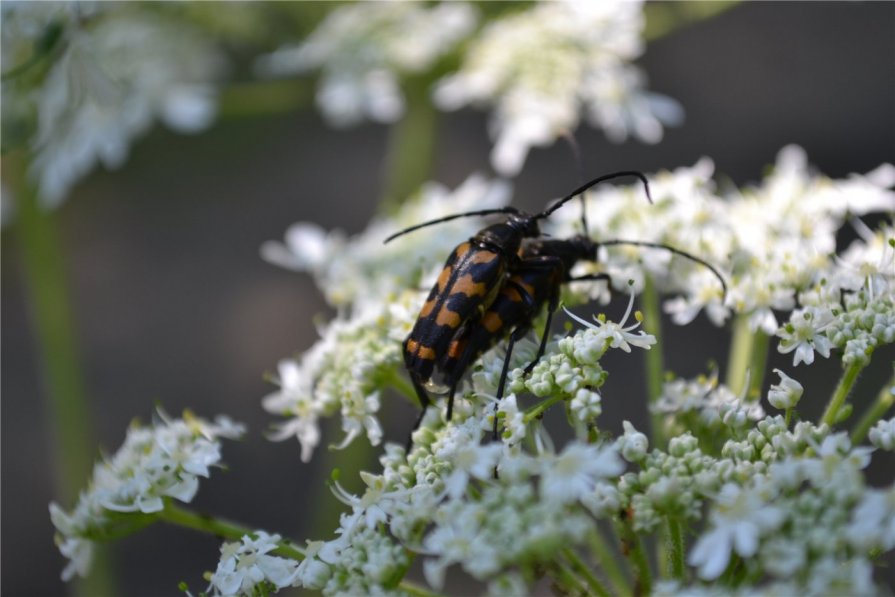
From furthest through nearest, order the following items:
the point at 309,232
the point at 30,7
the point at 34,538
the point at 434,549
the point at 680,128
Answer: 1. the point at 680,128
2. the point at 34,538
3. the point at 309,232
4. the point at 30,7
5. the point at 434,549

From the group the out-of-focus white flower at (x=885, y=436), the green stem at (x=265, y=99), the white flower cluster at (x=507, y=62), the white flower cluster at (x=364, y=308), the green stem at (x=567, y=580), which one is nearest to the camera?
the green stem at (x=567, y=580)

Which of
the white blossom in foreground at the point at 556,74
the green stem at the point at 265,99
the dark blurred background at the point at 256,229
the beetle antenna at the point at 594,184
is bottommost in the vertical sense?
the dark blurred background at the point at 256,229

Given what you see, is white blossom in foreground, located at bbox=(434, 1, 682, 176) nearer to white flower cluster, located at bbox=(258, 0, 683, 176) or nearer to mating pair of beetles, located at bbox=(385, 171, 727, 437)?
white flower cluster, located at bbox=(258, 0, 683, 176)

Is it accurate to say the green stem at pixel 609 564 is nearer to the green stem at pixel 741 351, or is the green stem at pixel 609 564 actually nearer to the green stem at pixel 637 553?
the green stem at pixel 637 553

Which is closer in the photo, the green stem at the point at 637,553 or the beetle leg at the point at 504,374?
the green stem at the point at 637,553

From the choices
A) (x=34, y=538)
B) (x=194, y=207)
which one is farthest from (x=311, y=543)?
(x=194, y=207)

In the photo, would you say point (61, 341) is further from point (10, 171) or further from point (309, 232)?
point (309, 232)

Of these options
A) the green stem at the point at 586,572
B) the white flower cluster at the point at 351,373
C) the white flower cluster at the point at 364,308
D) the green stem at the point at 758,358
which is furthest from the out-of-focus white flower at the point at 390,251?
the green stem at the point at 586,572
